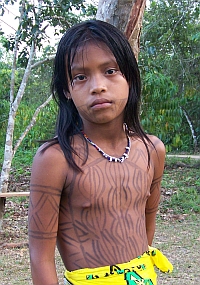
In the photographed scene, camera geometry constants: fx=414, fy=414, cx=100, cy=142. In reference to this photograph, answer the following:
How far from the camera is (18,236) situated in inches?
225

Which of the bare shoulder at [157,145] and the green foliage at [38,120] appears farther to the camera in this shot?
the green foliage at [38,120]

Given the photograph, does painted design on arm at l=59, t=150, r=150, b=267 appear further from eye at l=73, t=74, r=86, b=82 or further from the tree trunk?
the tree trunk

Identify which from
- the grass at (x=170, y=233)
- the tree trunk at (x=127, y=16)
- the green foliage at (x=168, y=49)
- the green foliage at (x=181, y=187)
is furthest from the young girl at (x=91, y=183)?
the green foliage at (x=181, y=187)

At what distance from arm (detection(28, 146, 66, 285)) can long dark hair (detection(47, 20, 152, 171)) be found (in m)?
0.05

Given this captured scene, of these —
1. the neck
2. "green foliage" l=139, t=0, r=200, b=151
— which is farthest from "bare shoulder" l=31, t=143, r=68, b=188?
"green foliage" l=139, t=0, r=200, b=151

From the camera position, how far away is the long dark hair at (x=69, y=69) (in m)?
1.36

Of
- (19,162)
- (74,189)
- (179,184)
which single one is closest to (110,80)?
(74,189)

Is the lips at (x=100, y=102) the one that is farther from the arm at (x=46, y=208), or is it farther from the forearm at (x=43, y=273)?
the forearm at (x=43, y=273)

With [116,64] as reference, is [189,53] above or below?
above

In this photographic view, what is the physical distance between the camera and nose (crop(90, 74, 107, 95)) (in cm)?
130

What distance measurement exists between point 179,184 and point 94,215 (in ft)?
26.8

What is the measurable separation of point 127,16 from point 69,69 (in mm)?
897

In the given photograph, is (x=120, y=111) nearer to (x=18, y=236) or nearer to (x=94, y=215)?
(x=94, y=215)

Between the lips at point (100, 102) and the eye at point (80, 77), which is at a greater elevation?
the eye at point (80, 77)
